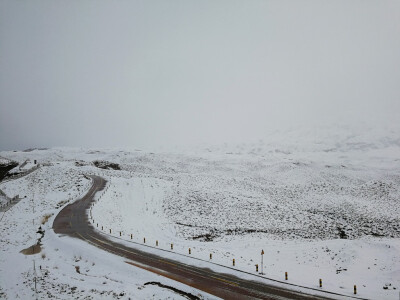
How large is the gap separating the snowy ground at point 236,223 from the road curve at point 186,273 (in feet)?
3.89

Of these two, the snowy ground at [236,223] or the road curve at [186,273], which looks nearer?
the road curve at [186,273]

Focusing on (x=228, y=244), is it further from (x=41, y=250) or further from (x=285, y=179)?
(x=285, y=179)

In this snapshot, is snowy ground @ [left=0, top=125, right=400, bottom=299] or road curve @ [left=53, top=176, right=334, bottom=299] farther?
snowy ground @ [left=0, top=125, right=400, bottom=299]

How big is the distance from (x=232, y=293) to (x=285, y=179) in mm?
55834

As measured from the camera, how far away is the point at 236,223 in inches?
1362

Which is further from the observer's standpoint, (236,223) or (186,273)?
(236,223)

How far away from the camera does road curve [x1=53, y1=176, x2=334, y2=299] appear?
14961 mm

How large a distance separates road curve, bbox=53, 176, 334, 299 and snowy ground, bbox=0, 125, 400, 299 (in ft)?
3.89

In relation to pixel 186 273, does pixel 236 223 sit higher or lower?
lower

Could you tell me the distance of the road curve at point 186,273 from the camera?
589 inches

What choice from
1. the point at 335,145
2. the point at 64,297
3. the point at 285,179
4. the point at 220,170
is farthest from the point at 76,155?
the point at 335,145

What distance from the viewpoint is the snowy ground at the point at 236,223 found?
1769cm

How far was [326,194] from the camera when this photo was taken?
5319cm

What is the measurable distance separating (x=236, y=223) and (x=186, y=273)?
56.8 feet
